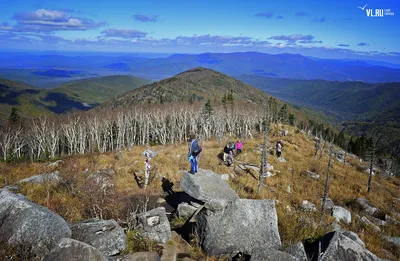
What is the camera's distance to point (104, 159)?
20.2m

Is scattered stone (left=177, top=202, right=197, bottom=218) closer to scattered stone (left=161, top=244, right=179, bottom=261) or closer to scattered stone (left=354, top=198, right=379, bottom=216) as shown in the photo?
scattered stone (left=161, top=244, right=179, bottom=261)

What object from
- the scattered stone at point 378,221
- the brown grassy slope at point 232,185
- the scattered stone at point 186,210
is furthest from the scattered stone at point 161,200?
the scattered stone at point 378,221

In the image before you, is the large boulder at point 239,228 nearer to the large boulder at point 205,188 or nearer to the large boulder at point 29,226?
the large boulder at point 205,188

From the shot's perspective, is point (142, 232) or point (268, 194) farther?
point (268, 194)

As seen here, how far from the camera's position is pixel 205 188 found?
10.8 m

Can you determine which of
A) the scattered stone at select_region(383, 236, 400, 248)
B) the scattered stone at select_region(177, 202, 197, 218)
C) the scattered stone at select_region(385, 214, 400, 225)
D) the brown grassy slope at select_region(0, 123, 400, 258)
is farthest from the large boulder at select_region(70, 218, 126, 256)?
the scattered stone at select_region(385, 214, 400, 225)

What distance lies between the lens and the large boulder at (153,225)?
8.20m

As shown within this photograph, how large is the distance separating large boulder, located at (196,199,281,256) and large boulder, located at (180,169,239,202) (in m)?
1.80

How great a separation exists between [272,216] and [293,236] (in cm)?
154

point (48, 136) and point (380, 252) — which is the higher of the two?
point (380, 252)

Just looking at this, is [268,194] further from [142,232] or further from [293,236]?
[142,232]

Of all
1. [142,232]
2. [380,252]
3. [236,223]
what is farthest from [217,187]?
[380,252]

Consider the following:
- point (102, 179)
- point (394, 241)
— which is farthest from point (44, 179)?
point (394, 241)

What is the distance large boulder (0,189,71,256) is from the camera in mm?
6094
